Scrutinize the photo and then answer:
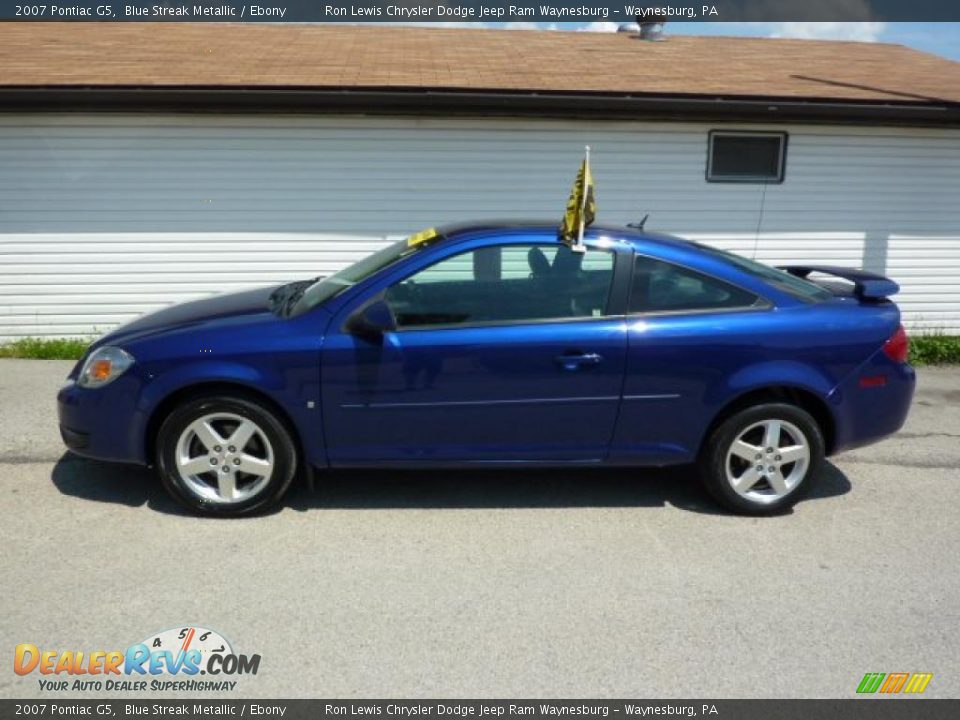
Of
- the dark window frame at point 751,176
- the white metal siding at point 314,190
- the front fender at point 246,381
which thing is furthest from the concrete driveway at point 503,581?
the dark window frame at point 751,176

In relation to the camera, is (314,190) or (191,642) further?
(314,190)

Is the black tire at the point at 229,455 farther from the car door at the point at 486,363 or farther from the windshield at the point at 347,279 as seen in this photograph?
the windshield at the point at 347,279

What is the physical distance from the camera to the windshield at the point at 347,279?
4.60 m

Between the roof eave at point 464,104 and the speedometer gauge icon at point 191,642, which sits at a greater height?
the roof eave at point 464,104

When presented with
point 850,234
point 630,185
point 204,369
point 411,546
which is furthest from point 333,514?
point 850,234

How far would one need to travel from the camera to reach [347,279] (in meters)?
4.85

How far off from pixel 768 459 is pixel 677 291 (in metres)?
1.04

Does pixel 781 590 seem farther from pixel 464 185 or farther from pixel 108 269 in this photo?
pixel 108 269

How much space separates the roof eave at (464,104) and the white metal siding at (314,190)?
15cm

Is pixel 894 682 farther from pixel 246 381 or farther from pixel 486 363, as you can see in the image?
pixel 246 381

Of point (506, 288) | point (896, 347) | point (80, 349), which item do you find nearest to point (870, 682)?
point (896, 347)

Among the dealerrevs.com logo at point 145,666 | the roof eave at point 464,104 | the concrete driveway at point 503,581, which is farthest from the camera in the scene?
the roof eave at point 464,104
